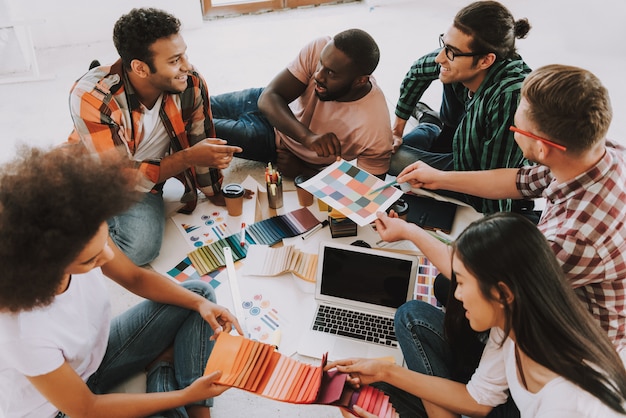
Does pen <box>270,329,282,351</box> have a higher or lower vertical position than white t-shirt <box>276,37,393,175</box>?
lower

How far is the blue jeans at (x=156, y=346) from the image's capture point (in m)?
1.67

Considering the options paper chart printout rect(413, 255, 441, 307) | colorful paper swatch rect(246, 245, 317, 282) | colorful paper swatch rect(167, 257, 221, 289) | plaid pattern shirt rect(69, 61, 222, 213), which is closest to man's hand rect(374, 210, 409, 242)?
paper chart printout rect(413, 255, 441, 307)

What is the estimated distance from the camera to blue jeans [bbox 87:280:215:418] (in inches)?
65.6

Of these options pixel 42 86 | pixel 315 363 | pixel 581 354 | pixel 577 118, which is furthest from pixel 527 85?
pixel 42 86

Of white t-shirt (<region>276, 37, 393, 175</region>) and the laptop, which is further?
white t-shirt (<region>276, 37, 393, 175</region>)

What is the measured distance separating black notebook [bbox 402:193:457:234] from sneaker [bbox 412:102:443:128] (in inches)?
34.4

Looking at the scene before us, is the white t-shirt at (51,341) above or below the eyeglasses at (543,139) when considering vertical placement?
below

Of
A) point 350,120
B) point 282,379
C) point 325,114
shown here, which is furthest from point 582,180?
point 325,114

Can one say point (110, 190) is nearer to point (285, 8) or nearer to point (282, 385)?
point (282, 385)

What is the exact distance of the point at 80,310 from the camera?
141 cm

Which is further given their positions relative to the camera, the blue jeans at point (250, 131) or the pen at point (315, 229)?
the blue jeans at point (250, 131)

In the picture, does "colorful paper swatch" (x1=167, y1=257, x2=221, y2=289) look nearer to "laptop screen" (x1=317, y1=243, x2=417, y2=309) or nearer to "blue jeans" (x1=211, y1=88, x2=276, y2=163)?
"laptop screen" (x1=317, y1=243, x2=417, y2=309)

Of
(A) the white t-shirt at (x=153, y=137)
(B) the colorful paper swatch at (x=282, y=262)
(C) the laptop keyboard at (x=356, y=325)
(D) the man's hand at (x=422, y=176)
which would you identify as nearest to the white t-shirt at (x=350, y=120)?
(D) the man's hand at (x=422, y=176)

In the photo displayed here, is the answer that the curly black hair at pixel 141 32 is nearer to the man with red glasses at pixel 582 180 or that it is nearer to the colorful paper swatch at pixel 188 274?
the colorful paper swatch at pixel 188 274
